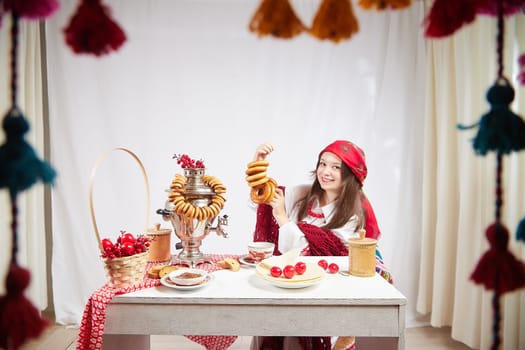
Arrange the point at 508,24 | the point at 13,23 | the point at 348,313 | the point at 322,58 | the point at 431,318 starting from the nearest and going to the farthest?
the point at 13,23
the point at 348,313
the point at 508,24
the point at 431,318
the point at 322,58

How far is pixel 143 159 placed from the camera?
323 cm

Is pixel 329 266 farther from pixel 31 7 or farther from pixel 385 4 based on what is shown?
pixel 31 7

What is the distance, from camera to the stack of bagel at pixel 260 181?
1.68 m

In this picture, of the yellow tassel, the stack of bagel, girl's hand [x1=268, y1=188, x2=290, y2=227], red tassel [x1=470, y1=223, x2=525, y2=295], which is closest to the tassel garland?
the yellow tassel

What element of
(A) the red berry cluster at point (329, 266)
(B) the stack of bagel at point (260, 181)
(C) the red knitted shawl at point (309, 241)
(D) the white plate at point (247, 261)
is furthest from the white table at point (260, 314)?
(C) the red knitted shawl at point (309, 241)

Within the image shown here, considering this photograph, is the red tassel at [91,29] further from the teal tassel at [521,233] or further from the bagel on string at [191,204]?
the bagel on string at [191,204]

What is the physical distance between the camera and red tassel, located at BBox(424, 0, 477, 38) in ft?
1.68

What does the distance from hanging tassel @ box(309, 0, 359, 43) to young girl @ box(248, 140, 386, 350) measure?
1.63 m

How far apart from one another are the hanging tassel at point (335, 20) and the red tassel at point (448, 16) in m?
0.11

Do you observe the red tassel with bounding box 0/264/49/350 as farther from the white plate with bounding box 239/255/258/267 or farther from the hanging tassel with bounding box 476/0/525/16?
the white plate with bounding box 239/255/258/267

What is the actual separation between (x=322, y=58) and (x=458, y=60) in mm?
1022

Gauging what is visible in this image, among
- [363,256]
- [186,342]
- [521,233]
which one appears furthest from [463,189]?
[521,233]

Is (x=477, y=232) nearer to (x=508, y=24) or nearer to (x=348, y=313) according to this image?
(x=508, y=24)

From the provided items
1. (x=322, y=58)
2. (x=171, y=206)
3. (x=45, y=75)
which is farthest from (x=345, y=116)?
(x=45, y=75)
